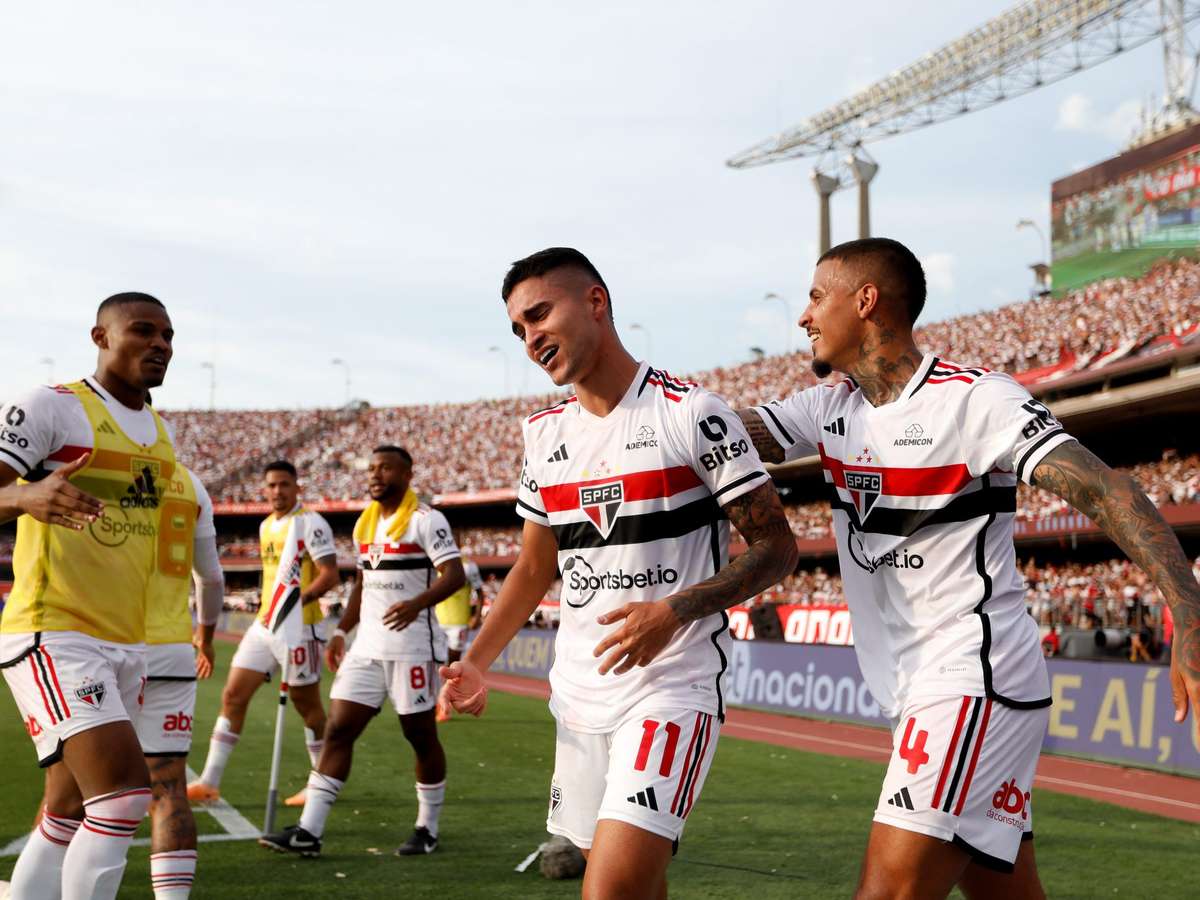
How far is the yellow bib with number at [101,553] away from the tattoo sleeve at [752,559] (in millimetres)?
2549

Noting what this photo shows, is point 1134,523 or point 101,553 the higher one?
point 1134,523

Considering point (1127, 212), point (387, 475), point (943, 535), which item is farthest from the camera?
point (1127, 212)

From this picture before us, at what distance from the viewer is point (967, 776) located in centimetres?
329

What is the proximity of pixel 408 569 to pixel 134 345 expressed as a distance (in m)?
3.78

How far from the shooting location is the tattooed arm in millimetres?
3287

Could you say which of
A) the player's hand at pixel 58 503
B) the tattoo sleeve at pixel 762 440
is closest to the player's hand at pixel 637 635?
the tattoo sleeve at pixel 762 440

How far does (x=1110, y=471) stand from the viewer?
3119 mm

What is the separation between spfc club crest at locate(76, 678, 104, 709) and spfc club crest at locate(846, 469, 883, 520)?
9.45 feet

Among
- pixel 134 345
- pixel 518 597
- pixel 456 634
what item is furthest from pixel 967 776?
pixel 456 634

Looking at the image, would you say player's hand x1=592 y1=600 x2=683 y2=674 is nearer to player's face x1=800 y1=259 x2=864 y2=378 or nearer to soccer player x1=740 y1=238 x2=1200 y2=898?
soccer player x1=740 y1=238 x2=1200 y2=898

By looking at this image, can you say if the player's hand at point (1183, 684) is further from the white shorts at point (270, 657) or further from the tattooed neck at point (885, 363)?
the white shorts at point (270, 657)

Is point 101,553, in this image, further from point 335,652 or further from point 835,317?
point 335,652

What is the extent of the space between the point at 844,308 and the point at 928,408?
462 millimetres

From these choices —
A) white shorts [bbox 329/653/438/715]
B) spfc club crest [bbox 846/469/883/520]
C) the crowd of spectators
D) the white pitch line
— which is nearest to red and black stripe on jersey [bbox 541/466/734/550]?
spfc club crest [bbox 846/469/883/520]
